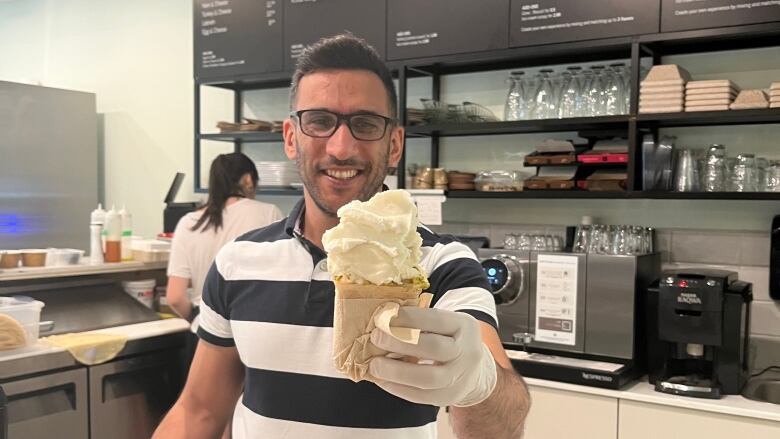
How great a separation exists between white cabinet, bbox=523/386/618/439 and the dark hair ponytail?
161cm

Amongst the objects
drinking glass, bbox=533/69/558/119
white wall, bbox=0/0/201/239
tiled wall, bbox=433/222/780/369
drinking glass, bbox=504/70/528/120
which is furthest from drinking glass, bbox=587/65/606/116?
white wall, bbox=0/0/201/239

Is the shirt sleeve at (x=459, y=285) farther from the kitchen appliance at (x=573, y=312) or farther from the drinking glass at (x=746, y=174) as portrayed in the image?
the drinking glass at (x=746, y=174)

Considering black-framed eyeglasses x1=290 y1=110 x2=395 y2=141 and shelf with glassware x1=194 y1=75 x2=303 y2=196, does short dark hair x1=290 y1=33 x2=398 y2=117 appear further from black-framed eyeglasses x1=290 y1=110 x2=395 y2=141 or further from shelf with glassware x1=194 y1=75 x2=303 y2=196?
shelf with glassware x1=194 y1=75 x2=303 y2=196

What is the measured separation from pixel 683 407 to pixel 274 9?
2787mm

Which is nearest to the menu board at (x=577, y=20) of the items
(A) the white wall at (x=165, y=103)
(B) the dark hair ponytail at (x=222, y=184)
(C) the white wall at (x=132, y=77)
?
(A) the white wall at (x=165, y=103)

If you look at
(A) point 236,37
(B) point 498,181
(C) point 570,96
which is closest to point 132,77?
(A) point 236,37

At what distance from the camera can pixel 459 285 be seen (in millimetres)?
1323

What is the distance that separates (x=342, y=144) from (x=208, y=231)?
6.86ft

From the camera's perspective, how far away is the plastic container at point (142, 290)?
350 centimetres

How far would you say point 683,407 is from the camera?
2.48 meters

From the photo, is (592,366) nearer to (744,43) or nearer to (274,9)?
(744,43)

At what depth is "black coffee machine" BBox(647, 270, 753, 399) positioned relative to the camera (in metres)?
2.53

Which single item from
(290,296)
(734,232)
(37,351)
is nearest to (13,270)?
(37,351)

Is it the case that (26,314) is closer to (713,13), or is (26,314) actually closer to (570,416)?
(570,416)
